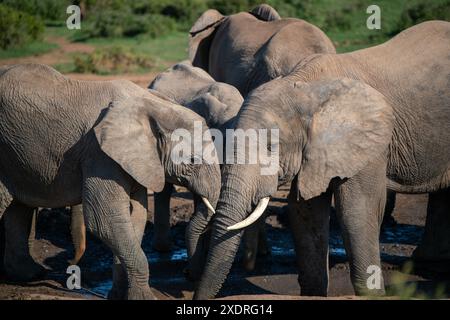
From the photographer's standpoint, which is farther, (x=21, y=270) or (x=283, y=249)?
(x=283, y=249)

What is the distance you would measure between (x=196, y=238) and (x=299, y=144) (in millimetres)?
1303

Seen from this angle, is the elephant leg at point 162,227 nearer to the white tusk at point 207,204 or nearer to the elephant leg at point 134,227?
the elephant leg at point 134,227

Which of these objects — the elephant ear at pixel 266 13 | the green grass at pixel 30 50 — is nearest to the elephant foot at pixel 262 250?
the elephant ear at pixel 266 13

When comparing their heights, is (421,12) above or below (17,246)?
above

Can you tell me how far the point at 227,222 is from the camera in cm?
582

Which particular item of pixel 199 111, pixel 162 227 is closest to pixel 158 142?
pixel 199 111

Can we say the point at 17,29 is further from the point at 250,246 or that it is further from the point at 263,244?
the point at 250,246

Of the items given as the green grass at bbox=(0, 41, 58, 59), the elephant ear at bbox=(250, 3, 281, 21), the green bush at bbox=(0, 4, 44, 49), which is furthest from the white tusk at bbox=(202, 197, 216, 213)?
the green bush at bbox=(0, 4, 44, 49)

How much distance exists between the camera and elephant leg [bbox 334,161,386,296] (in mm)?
6293

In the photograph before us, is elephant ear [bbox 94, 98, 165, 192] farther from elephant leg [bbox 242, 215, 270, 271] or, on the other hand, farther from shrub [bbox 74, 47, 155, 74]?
shrub [bbox 74, 47, 155, 74]

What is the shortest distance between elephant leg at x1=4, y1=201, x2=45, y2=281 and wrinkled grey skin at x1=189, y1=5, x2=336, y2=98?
282 cm
